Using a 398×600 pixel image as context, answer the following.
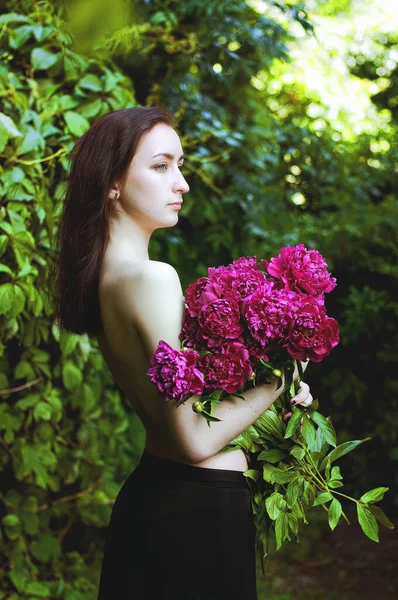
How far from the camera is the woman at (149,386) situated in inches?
56.9

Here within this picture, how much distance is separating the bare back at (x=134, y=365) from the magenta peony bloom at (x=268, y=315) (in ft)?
0.55

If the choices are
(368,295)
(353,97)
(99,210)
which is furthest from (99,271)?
(353,97)

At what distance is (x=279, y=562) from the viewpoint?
4133mm

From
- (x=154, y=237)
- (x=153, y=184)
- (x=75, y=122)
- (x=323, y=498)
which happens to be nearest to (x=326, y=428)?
(x=323, y=498)

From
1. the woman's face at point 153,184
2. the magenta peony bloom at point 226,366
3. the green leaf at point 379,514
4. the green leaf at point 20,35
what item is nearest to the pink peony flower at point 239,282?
the magenta peony bloom at point 226,366

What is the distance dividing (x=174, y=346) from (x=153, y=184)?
402 mm

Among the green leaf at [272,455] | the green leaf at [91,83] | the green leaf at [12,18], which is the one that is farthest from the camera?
the green leaf at [91,83]

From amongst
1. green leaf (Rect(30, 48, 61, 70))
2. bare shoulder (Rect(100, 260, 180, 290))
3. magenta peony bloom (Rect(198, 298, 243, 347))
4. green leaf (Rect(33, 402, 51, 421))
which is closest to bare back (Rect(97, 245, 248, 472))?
bare shoulder (Rect(100, 260, 180, 290))

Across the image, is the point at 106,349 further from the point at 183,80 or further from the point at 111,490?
the point at 183,80

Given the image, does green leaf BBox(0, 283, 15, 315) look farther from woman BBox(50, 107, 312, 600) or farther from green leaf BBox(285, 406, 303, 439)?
green leaf BBox(285, 406, 303, 439)

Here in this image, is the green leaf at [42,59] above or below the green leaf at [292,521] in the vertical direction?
above

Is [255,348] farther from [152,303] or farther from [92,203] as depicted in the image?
[92,203]

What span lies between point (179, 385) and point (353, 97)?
20.5ft

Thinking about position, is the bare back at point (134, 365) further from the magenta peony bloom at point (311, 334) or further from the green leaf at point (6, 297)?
the green leaf at point (6, 297)
